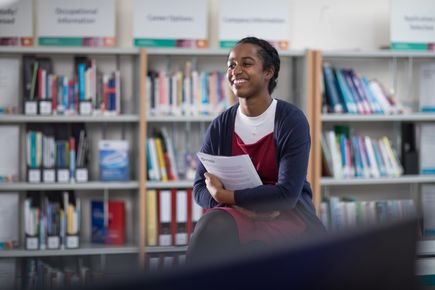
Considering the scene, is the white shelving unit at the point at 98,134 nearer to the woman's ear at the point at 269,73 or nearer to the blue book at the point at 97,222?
the blue book at the point at 97,222

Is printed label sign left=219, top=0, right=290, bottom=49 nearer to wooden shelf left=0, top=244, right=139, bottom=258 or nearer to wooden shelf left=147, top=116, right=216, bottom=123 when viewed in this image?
wooden shelf left=147, top=116, right=216, bottom=123

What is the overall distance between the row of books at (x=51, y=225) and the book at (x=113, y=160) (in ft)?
0.87

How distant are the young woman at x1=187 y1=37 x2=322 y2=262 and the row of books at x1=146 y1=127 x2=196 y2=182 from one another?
175 cm

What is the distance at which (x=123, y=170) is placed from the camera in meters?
4.04

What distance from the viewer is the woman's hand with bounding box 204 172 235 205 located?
2121 mm

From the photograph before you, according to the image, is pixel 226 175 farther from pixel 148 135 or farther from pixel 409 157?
pixel 409 157

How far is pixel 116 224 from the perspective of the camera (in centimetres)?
408

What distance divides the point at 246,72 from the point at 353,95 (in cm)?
212

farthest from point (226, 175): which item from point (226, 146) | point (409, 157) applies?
point (409, 157)

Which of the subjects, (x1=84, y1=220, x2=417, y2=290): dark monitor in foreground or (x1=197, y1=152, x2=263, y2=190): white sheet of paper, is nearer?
(x1=84, y1=220, x2=417, y2=290): dark monitor in foreground

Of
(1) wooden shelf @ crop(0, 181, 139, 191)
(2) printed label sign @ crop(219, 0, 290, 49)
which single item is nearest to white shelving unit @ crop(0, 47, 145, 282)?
(1) wooden shelf @ crop(0, 181, 139, 191)

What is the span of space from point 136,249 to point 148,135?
739mm

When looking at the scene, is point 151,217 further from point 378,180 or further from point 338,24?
point 338,24

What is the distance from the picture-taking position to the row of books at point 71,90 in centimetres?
392
